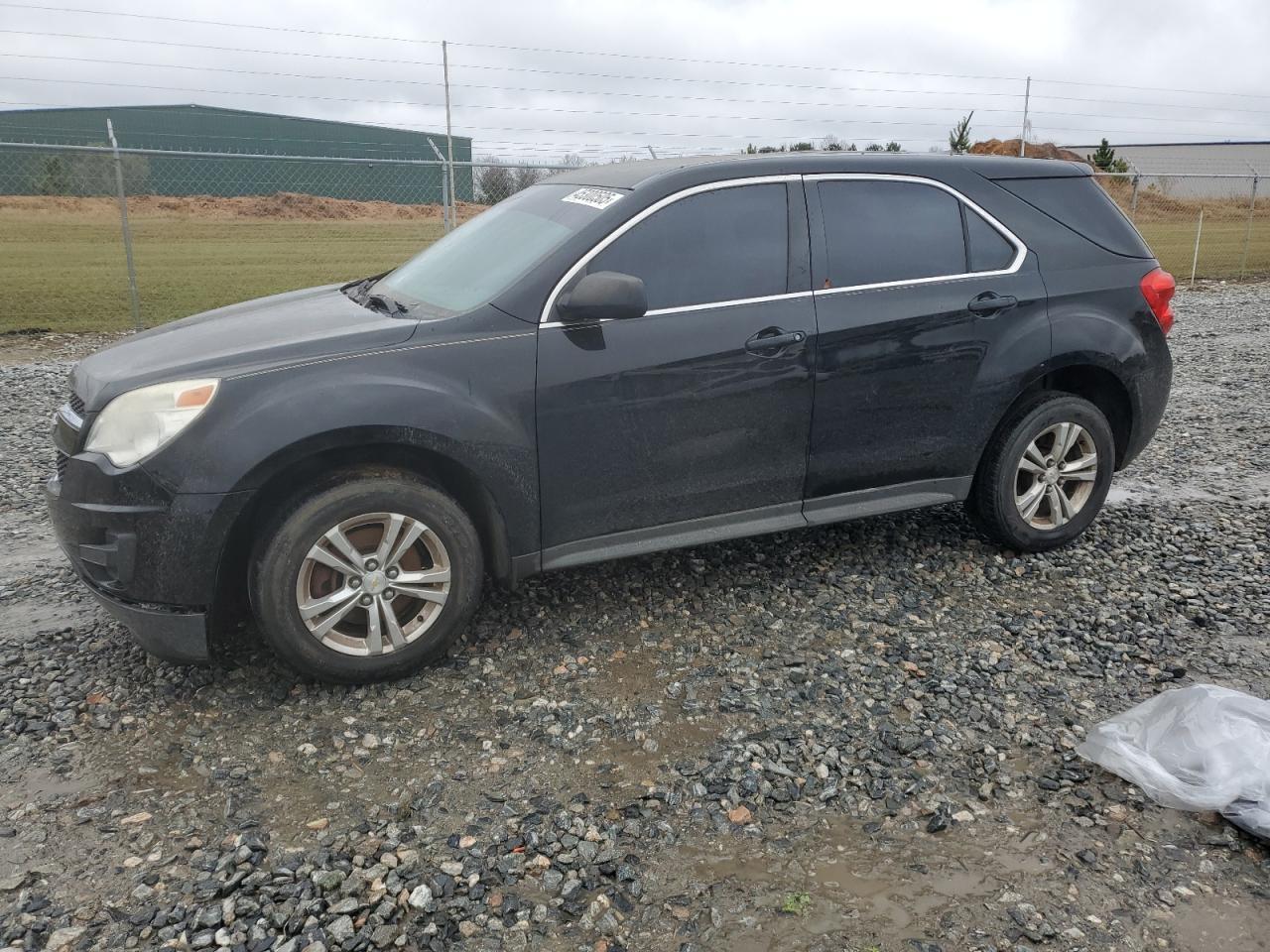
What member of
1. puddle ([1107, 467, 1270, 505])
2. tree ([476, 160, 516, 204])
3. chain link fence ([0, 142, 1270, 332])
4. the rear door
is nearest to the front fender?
the rear door

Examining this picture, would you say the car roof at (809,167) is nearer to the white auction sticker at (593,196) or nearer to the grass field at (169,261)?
the white auction sticker at (593,196)

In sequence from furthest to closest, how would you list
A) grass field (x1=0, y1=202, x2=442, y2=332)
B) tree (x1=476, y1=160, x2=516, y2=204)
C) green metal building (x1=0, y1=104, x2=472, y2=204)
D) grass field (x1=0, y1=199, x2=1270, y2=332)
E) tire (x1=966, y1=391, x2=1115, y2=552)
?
1. green metal building (x1=0, y1=104, x2=472, y2=204)
2. tree (x1=476, y1=160, x2=516, y2=204)
3. grass field (x1=0, y1=199, x2=1270, y2=332)
4. grass field (x1=0, y1=202, x2=442, y2=332)
5. tire (x1=966, y1=391, x2=1115, y2=552)

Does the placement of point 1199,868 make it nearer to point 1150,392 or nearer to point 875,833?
point 875,833

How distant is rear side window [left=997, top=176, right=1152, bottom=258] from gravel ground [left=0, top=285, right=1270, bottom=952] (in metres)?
1.52

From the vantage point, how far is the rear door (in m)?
4.35

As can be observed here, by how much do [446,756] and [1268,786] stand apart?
2536 millimetres

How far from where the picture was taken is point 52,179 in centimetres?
1680

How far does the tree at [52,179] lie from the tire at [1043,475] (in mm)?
16309

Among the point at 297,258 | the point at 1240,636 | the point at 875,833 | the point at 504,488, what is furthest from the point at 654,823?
the point at 297,258

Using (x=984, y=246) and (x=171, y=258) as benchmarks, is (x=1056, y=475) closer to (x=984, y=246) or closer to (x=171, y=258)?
(x=984, y=246)

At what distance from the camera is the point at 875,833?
300 cm

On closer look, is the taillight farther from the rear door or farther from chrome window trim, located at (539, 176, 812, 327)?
chrome window trim, located at (539, 176, 812, 327)

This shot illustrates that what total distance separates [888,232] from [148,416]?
121 inches

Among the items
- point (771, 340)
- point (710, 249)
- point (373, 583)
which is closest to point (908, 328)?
point (771, 340)
